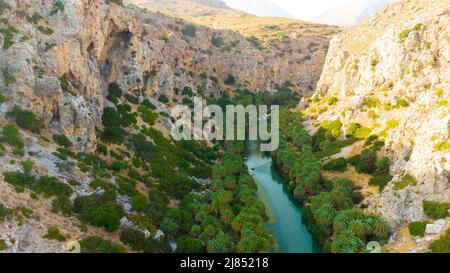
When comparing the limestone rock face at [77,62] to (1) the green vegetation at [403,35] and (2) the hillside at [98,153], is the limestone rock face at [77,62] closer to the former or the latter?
(2) the hillside at [98,153]

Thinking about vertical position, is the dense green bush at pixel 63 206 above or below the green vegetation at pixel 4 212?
below

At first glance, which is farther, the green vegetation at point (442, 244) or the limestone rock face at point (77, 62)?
the limestone rock face at point (77, 62)

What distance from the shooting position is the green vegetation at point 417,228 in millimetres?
51969

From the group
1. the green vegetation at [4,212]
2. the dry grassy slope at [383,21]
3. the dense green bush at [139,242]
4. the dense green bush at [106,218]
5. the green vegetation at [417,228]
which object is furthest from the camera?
the dry grassy slope at [383,21]

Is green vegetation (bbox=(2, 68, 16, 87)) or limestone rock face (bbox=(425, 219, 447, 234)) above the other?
green vegetation (bbox=(2, 68, 16, 87))

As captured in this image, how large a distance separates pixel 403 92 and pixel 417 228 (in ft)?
165

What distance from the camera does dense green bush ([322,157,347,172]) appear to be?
82.9 metres

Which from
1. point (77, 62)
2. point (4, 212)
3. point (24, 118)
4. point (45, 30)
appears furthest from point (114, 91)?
point (4, 212)

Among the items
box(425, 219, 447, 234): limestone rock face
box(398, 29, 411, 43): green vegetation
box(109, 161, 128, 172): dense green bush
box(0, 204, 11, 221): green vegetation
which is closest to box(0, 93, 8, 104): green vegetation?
box(109, 161, 128, 172): dense green bush

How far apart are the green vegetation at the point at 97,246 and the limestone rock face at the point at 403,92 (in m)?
39.7

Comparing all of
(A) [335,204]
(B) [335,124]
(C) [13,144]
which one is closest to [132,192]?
(C) [13,144]

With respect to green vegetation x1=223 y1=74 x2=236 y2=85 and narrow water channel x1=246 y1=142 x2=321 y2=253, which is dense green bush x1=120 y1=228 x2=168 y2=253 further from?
green vegetation x1=223 y1=74 x2=236 y2=85

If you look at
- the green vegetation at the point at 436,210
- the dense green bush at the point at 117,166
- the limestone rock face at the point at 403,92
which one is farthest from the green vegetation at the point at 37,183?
the green vegetation at the point at 436,210

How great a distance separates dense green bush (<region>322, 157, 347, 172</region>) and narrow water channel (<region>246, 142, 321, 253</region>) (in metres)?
10.6
